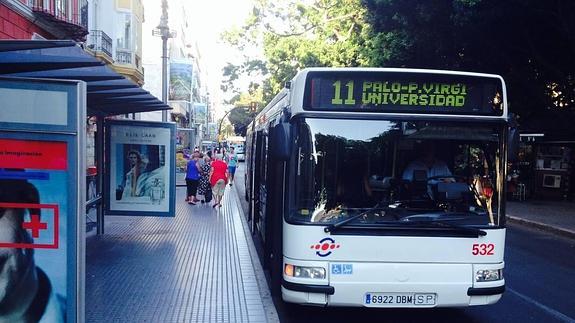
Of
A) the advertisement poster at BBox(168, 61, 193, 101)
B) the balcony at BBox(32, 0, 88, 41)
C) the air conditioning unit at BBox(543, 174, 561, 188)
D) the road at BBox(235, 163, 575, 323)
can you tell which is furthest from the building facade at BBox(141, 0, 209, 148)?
the road at BBox(235, 163, 575, 323)

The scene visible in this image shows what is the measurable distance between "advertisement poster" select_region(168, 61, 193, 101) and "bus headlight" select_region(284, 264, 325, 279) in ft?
112

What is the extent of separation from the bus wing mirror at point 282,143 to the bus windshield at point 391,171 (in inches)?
7.9

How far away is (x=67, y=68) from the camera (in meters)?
5.55

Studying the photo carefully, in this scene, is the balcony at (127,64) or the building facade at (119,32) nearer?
the building facade at (119,32)

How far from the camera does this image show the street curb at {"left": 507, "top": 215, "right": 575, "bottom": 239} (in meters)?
13.1

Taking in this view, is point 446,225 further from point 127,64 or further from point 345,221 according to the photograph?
point 127,64

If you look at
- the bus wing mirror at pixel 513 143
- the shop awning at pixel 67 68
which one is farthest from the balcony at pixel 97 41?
the bus wing mirror at pixel 513 143

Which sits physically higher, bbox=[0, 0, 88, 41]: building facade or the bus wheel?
bbox=[0, 0, 88, 41]: building facade

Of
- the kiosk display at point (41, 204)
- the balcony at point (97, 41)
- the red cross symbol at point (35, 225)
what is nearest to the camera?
the kiosk display at point (41, 204)

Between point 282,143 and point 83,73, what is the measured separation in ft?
8.36

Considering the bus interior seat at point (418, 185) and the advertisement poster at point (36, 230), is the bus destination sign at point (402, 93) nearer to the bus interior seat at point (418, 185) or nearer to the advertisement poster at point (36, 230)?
the bus interior seat at point (418, 185)

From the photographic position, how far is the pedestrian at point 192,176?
16.8 meters

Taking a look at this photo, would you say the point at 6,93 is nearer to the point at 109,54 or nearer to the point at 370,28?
the point at 370,28

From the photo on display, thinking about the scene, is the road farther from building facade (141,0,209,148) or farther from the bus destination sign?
building facade (141,0,209,148)
